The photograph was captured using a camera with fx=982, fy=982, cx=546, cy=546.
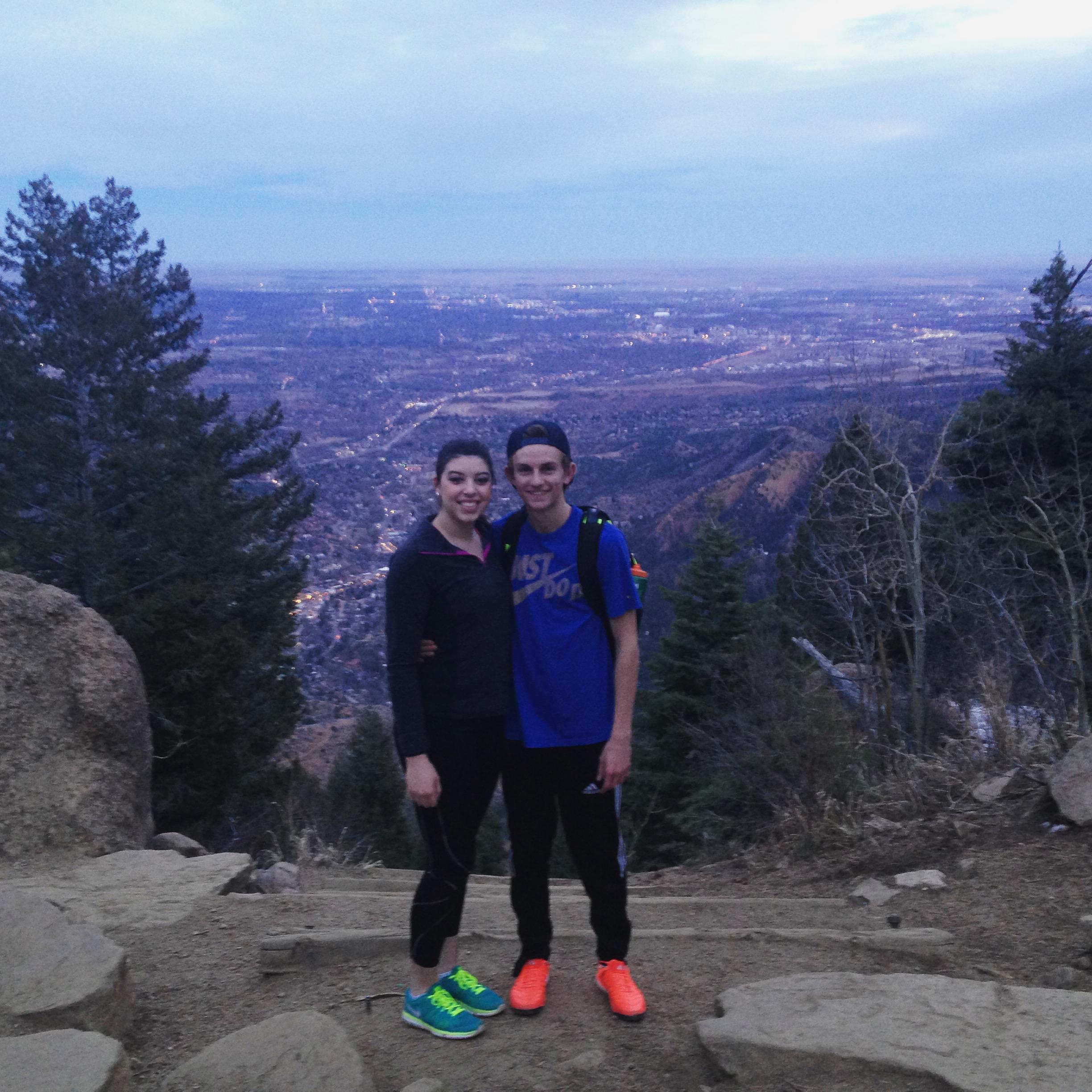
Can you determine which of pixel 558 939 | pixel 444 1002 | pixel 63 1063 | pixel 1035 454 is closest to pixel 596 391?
pixel 1035 454

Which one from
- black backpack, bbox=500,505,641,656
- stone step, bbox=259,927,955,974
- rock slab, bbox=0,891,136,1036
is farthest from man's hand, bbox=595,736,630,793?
rock slab, bbox=0,891,136,1036

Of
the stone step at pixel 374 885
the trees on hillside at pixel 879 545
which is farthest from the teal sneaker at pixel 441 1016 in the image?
the trees on hillside at pixel 879 545

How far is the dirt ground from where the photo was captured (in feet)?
9.66

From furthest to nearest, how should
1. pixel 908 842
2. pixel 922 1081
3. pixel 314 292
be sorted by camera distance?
1. pixel 314 292
2. pixel 908 842
3. pixel 922 1081

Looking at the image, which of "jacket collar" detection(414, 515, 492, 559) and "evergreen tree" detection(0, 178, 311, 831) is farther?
"evergreen tree" detection(0, 178, 311, 831)

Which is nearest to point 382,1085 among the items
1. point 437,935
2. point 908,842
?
point 437,935

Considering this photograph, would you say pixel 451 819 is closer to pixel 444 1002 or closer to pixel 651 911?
pixel 444 1002

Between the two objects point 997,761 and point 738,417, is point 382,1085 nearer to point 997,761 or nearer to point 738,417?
point 997,761

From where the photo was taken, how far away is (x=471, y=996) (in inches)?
127

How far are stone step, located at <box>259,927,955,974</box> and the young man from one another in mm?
912

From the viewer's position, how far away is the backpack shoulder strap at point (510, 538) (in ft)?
10.1

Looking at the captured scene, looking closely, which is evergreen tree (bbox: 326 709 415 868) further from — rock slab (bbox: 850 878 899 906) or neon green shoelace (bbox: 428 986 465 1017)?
neon green shoelace (bbox: 428 986 465 1017)

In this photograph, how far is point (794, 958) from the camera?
3.95 metres

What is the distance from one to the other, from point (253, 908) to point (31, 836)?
1874mm
